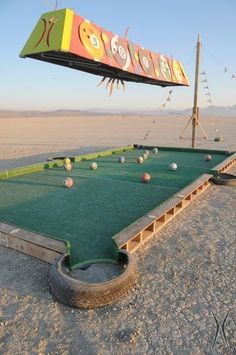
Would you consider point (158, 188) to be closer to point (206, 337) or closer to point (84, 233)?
point (84, 233)

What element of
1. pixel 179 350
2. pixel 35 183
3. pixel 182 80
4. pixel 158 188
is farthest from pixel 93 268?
pixel 182 80

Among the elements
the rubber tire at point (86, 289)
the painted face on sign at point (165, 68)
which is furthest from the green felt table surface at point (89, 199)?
the painted face on sign at point (165, 68)

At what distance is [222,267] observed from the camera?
356 centimetres

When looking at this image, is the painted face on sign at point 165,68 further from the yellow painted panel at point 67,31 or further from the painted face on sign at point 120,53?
the yellow painted panel at point 67,31

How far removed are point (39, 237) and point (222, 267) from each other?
227 centimetres

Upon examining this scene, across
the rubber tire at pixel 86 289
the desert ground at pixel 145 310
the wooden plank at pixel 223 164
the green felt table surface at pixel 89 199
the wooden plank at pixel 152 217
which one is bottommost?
the desert ground at pixel 145 310

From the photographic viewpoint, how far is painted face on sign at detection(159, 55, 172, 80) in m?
10.2

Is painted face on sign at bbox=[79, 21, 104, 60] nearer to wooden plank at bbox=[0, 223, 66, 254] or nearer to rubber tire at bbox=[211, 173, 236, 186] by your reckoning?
rubber tire at bbox=[211, 173, 236, 186]

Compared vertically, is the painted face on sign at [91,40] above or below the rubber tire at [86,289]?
above

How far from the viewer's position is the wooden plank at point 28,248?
3.54 meters

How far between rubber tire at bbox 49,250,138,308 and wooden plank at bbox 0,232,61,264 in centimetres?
48

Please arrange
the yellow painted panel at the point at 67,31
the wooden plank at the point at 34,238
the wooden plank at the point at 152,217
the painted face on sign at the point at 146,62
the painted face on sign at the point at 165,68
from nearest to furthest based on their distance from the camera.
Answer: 1. the wooden plank at the point at 34,238
2. the wooden plank at the point at 152,217
3. the yellow painted panel at the point at 67,31
4. the painted face on sign at the point at 146,62
5. the painted face on sign at the point at 165,68

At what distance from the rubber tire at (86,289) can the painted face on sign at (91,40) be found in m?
5.13

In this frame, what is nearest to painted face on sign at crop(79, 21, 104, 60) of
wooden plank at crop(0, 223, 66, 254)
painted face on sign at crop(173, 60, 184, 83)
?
wooden plank at crop(0, 223, 66, 254)
